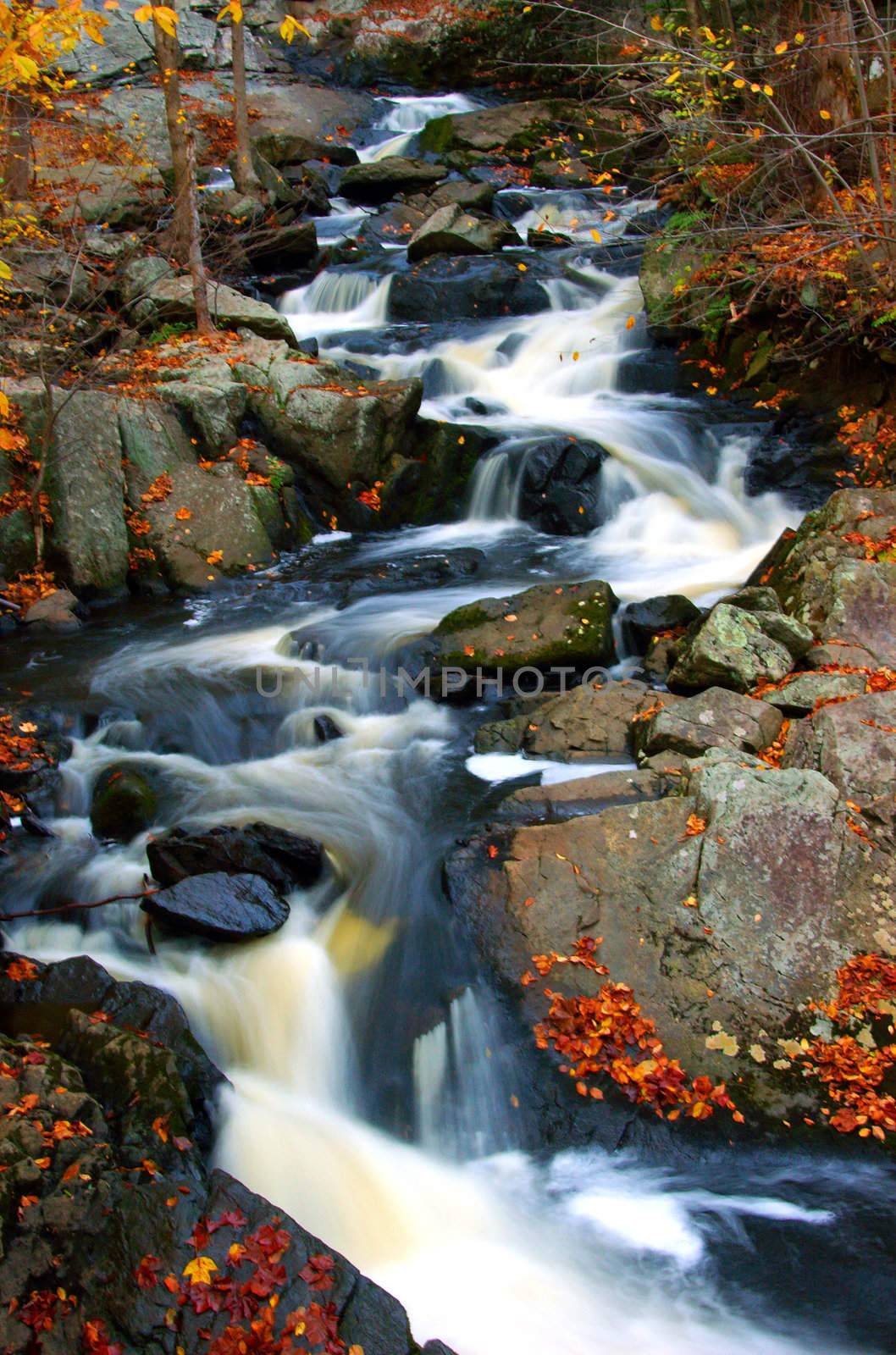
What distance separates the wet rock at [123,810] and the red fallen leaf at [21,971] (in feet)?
5.13

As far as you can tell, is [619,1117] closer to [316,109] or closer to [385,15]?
[316,109]

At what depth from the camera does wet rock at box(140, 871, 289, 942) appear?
213 inches

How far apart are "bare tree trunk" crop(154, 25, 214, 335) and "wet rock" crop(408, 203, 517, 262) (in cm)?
457

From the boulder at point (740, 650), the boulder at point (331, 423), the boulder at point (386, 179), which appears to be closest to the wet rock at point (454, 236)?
the boulder at point (386, 179)

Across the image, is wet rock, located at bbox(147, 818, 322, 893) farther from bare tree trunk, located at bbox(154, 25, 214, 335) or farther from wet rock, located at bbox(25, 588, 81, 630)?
bare tree trunk, located at bbox(154, 25, 214, 335)

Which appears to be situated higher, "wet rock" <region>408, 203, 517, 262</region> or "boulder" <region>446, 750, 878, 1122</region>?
"wet rock" <region>408, 203, 517, 262</region>

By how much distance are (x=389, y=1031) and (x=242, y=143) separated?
17243mm

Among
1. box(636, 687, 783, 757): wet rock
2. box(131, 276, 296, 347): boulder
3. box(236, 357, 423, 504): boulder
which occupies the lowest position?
box(636, 687, 783, 757): wet rock

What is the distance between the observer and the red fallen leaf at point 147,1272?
3.25 meters

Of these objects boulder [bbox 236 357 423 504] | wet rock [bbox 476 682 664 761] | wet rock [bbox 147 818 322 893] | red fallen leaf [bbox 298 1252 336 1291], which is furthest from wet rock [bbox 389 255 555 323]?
red fallen leaf [bbox 298 1252 336 1291]

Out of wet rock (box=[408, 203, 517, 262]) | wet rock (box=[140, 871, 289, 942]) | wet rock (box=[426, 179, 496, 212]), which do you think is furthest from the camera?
wet rock (box=[426, 179, 496, 212])

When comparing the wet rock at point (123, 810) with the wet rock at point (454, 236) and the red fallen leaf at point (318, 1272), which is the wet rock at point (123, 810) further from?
the wet rock at point (454, 236)

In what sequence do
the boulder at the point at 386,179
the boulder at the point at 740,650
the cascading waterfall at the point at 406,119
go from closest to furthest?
the boulder at the point at 740,650, the boulder at the point at 386,179, the cascading waterfall at the point at 406,119

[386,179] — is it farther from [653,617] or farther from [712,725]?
[712,725]
